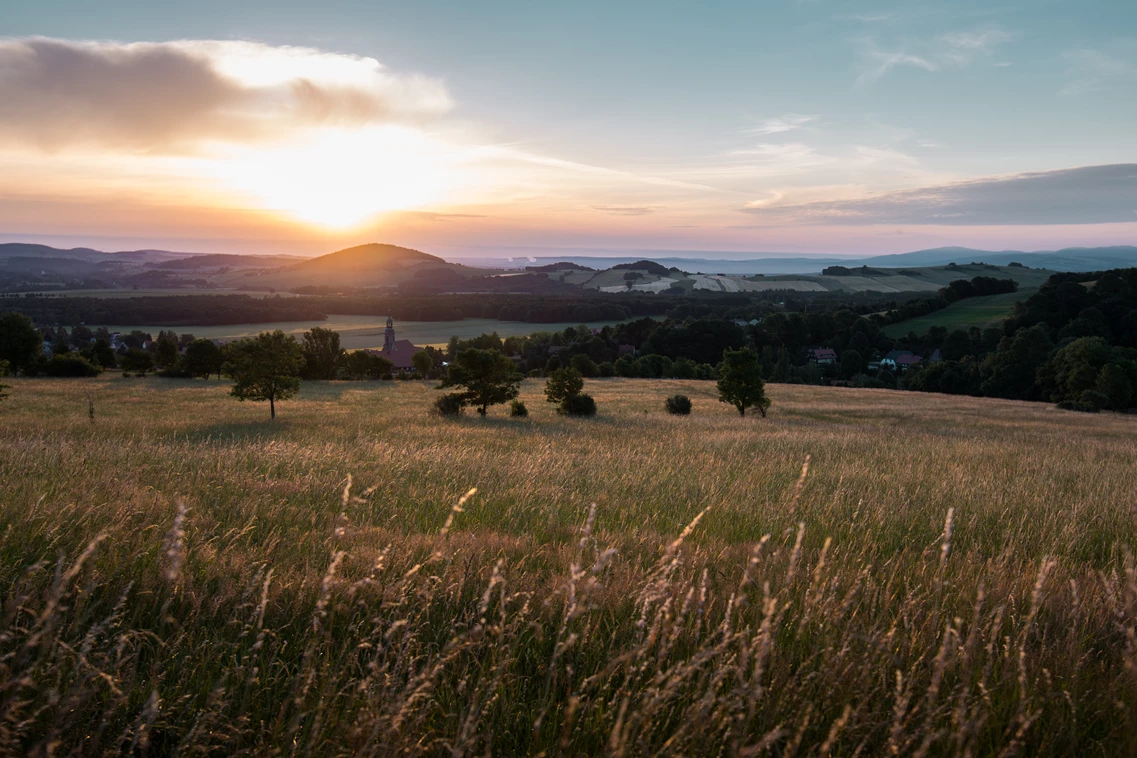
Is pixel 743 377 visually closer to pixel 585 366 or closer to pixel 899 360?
pixel 585 366

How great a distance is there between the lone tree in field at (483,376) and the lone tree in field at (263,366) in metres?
7.38

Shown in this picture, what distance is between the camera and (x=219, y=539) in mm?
4395

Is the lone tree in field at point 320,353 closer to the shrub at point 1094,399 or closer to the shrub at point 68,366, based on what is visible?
the shrub at point 68,366

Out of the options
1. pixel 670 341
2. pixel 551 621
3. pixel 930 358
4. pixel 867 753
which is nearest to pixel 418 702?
pixel 551 621

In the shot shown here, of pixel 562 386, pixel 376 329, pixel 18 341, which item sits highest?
pixel 376 329

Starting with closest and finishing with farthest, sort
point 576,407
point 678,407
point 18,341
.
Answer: point 576,407, point 678,407, point 18,341

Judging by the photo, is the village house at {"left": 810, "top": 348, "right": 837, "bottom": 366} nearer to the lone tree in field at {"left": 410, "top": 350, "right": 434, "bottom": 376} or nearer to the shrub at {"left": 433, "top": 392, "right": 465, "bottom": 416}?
the lone tree in field at {"left": 410, "top": 350, "right": 434, "bottom": 376}

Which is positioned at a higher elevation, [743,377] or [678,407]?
[743,377]

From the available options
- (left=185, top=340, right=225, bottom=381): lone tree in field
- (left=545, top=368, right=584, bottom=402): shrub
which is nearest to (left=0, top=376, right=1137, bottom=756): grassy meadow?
(left=545, top=368, right=584, bottom=402): shrub

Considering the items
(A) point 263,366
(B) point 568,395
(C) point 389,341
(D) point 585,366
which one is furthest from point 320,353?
(B) point 568,395

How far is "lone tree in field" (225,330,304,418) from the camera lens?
29141 mm

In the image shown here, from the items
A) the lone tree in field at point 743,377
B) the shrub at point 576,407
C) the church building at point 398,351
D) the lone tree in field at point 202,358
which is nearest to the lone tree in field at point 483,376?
the shrub at point 576,407

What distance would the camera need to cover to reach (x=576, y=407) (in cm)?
3447

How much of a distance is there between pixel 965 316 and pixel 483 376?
108254 mm
